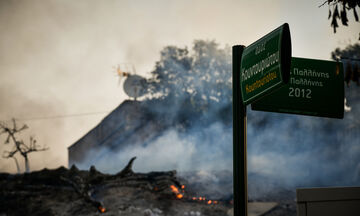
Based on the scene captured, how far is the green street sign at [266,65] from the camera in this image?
333 centimetres

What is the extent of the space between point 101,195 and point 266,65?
24.8 meters

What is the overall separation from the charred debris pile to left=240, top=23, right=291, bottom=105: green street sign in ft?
75.7

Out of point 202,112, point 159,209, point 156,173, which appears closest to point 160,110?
point 202,112

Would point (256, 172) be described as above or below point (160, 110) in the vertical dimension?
below

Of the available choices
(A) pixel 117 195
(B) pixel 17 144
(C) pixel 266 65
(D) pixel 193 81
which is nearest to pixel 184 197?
(A) pixel 117 195

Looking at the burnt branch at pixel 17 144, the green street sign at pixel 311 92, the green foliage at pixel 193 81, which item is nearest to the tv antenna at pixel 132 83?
the green foliage at pixel 193 81

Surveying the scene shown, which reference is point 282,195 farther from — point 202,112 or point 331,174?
point 202,112

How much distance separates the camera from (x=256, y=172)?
29.5 metres

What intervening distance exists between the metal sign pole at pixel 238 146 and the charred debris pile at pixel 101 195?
75.4ft

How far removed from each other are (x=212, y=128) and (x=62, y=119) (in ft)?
31.1

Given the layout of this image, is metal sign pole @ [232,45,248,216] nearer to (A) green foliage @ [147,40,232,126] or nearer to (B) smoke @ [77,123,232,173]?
(B) smoke @ [77,123,232,173]

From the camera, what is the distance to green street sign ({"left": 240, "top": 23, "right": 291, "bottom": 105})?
3.33 metres

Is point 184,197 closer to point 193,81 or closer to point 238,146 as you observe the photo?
point 193,81

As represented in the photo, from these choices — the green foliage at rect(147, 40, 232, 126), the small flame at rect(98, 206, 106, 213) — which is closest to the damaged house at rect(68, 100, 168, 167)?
the green foliage at rect(147, 40, 232, 126)
